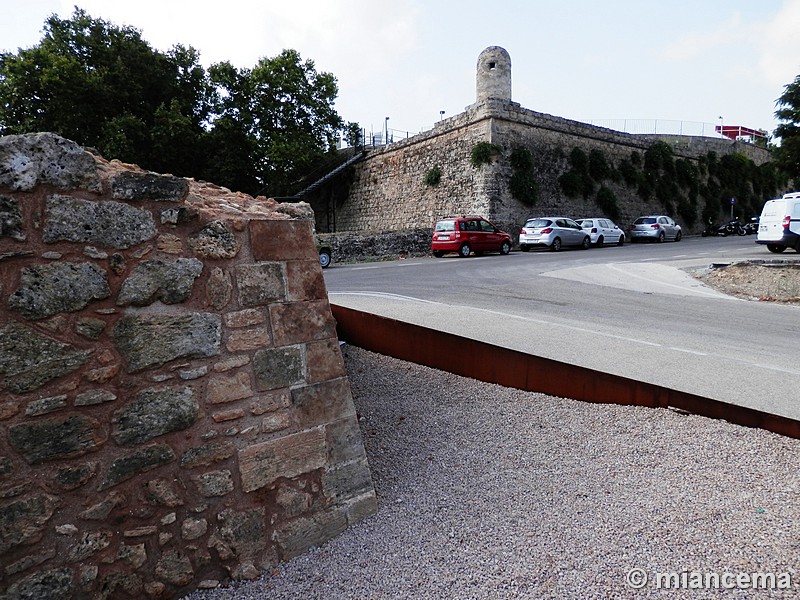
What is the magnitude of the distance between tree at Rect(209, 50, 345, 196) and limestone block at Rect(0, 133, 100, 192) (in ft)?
76.8

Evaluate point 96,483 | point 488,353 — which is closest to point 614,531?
point 488,353

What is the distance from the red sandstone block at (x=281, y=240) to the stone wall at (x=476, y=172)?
66.5ft

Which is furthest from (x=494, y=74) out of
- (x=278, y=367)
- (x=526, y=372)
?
(x=278, y=367)

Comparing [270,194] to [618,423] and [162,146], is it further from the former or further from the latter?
[618,423]

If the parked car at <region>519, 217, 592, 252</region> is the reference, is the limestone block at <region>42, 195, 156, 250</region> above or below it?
above

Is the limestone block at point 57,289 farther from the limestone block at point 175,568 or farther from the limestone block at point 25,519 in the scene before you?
the limestone block at point 175,568

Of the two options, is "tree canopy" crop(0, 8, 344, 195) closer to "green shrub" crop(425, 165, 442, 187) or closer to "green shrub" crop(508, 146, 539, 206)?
"green shrub" crop(425, 165, 442, 187)

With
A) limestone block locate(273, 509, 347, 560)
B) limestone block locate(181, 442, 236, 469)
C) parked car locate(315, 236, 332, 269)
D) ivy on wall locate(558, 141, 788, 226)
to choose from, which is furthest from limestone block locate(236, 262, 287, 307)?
ivy on wall locate(558, 141, 788, 226)

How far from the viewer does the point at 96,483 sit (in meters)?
2.14

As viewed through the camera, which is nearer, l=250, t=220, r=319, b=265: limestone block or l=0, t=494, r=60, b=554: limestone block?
l=0, t=494, r=60, b=554: limestone block

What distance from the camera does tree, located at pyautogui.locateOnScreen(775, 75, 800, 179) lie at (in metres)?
18.8

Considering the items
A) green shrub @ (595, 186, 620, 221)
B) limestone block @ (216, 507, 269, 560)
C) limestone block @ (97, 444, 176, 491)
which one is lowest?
limestone block @ (216, 507, 269, 560)

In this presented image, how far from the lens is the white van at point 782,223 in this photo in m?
14.7

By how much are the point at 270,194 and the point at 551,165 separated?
49.4ft
